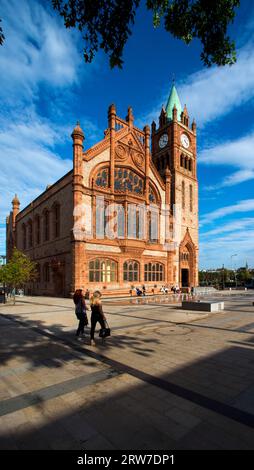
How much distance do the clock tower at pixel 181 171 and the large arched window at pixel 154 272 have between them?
410 centimetres

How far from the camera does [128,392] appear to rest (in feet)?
15.9

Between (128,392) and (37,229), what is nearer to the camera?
(128,392)

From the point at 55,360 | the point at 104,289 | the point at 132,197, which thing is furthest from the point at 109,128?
the point at 55,360

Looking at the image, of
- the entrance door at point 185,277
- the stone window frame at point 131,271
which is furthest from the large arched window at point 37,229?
the entrance door at point 185,277

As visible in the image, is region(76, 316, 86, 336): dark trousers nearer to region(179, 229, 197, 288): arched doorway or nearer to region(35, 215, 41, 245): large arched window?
region(35, 215, 41, 245): large arched window

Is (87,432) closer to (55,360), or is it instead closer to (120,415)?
(120,415)

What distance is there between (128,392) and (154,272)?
99.3 feet

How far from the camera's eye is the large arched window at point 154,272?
111ft

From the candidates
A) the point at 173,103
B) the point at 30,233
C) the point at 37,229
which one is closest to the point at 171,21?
the point at 37,229

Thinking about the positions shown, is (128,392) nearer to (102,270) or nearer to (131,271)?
(102,270)

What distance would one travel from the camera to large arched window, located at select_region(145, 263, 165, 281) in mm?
33903

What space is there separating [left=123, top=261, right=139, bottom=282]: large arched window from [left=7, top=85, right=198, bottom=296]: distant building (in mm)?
120

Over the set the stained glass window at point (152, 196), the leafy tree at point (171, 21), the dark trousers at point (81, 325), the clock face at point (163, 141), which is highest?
the clock face at point (163, 141)

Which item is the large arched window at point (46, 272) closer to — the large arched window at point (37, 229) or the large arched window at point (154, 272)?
the large arched window at point (37, 229)
